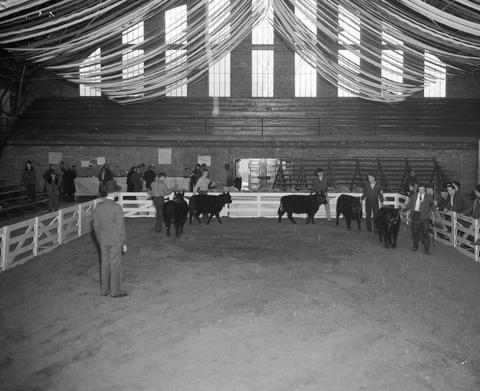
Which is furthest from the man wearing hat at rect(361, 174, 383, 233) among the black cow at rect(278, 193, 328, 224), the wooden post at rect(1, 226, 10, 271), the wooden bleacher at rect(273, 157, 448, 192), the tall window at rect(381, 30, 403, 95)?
the wooden bleacher at rect(273, 157, 448, 192)

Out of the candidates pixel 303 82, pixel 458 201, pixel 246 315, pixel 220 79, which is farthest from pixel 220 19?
pixel 303 82

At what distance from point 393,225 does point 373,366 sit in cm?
681

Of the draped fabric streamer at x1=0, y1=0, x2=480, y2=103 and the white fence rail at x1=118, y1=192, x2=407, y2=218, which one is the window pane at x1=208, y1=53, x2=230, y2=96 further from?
the white fence rail at x1=118, y1=192, x2=407, y2=218

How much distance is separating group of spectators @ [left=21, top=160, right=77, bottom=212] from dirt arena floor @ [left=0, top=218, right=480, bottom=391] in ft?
20.6

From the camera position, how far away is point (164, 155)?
87.0 feet

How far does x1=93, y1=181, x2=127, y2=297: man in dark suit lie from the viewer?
30.1 feet

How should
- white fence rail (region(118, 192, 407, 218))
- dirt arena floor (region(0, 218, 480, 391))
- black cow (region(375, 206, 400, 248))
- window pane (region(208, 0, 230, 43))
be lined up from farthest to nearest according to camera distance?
white fence rail (region(118, 192, 407, 218))
window pane (region(208, 0, 230, 43))
black cow (region(375, 206, 400, 248))
dirt arena floor (region(0, 218, 480, 391))

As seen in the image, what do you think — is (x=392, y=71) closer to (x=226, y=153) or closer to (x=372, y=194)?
(x=372, y=194)

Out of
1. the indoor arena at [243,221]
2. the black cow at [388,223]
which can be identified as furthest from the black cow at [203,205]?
the black cow at [388,223]

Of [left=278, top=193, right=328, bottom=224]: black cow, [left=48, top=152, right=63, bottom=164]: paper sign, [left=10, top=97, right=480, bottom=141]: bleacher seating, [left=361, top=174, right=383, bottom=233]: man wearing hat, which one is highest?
[left=10, top=97, right=480, bottom=141]: bleacher seating

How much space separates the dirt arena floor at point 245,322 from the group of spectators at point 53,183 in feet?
20.6

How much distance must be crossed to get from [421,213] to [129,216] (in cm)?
931

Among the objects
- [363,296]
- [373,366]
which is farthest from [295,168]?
[373,366]

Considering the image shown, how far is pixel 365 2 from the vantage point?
49.1 feet
